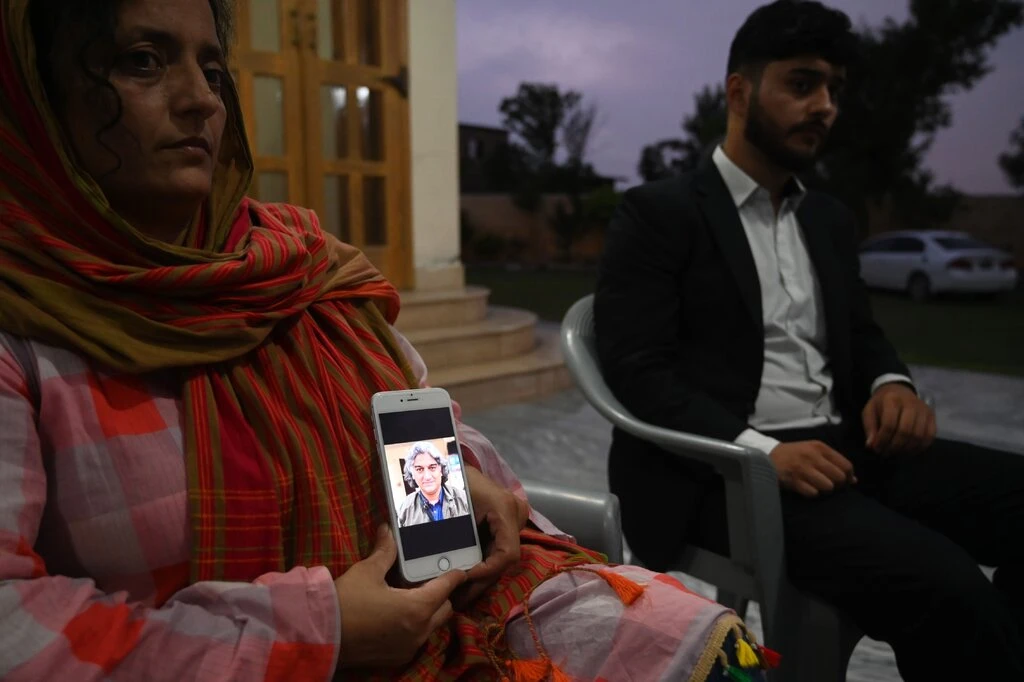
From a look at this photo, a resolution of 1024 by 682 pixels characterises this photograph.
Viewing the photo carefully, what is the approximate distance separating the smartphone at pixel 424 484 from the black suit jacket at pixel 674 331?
0.66m

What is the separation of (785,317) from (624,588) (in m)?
0.97

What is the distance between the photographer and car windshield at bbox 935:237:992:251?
31.8 ft

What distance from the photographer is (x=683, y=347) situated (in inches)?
64.6

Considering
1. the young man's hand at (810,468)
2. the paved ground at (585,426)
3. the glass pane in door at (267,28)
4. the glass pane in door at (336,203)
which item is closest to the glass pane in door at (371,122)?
the glass pane in door at (336,203)

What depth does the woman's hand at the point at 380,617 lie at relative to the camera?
785 millimetres

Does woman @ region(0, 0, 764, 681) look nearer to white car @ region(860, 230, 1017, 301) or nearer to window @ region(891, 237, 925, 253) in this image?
white car @ region(860, 230, 1017, 301)

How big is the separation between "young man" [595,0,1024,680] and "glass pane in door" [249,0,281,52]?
6.25ft

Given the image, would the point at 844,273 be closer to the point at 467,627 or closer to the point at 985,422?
the point at 467,627

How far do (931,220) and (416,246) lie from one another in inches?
360

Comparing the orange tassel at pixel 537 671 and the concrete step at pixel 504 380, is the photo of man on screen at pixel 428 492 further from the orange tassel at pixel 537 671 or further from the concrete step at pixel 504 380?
the concrete step at pixel 504 380

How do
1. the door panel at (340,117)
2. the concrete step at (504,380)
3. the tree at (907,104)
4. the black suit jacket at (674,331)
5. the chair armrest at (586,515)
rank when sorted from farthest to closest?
the tree at (907,104), the concrete step at (504,380), the door panel at (340,117), the black suit jacket at (674,331), the chair armrest at (586,515)

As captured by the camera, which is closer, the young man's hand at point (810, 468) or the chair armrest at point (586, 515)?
the chair armrest at point (586, 515)

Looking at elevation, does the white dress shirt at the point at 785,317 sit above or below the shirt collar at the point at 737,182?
below

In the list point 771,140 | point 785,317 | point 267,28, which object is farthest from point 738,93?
point 267,28
